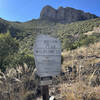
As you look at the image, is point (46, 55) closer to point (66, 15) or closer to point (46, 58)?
point (46, 58)

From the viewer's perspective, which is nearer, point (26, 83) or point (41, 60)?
point (41, 60)

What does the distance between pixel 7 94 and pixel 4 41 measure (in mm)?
4509

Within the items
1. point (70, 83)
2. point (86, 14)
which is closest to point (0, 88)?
point (70, 83)

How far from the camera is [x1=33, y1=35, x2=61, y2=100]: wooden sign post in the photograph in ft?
7.60

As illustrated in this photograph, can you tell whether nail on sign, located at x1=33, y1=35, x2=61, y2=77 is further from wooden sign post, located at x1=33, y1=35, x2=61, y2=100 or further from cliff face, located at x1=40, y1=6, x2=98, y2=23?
cliff face, located at x1=40, y1=6, x2=98, y2=23

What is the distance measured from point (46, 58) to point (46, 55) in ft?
0.19

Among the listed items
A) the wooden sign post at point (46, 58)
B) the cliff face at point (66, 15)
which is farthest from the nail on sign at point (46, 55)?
the cliff face at point (66, 15)

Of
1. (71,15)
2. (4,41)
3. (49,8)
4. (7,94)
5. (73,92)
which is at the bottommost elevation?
A: (7,94)

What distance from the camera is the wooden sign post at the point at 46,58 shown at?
2316 millimetres

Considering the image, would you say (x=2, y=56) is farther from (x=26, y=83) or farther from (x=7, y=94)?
(x=7, y=94)

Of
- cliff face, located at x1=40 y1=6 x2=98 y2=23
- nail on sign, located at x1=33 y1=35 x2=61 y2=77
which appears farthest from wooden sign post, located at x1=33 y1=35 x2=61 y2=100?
cliff face, located at x1=40 y1=6 x2=98 y2=23

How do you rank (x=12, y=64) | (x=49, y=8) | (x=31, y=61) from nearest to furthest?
(x=12, y=64), (x=31, y=61), (x=49, y=8)

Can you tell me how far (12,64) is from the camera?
607 cm

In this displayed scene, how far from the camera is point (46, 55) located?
238 cm
